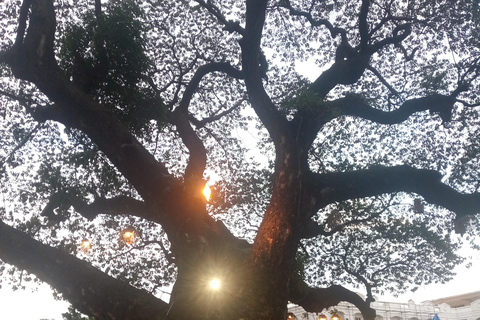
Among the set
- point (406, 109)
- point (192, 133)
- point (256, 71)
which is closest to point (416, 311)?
point (406, 109)

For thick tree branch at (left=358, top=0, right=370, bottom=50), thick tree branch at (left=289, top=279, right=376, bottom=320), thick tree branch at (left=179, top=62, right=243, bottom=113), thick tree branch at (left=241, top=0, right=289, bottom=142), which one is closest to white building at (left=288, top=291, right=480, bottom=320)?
thick tree branch at (left=289, top=279, right=376, bottom=320)

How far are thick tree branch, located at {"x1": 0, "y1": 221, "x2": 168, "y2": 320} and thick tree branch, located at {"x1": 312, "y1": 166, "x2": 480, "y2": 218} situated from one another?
331 centimetres

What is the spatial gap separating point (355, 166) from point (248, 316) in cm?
721

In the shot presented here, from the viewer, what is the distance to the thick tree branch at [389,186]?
287 inches

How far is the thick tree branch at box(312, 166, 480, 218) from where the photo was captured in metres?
7.29

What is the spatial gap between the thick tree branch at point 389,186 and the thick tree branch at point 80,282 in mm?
3313

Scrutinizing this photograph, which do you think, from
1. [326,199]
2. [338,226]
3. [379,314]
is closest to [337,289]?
[338,226]

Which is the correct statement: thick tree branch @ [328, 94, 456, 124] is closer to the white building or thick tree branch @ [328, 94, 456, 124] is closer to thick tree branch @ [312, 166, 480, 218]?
thick tree branch @ [312, 166, 480, 218]

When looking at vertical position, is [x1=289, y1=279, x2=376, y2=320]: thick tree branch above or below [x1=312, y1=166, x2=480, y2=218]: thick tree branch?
below

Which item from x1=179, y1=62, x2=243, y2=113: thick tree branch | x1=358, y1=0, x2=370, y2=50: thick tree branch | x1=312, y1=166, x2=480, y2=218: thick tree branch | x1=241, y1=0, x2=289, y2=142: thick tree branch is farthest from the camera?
x1=179, y1=62, x2=243, y2=113: thick tree branch

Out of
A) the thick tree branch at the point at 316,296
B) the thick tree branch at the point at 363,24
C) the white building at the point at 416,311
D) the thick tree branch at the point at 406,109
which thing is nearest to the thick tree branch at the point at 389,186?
the thick tree branch at the point at 406,109

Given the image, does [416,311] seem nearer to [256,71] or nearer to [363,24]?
[363,24]

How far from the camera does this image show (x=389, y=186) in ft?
24.6

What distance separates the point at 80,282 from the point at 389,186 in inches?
208
